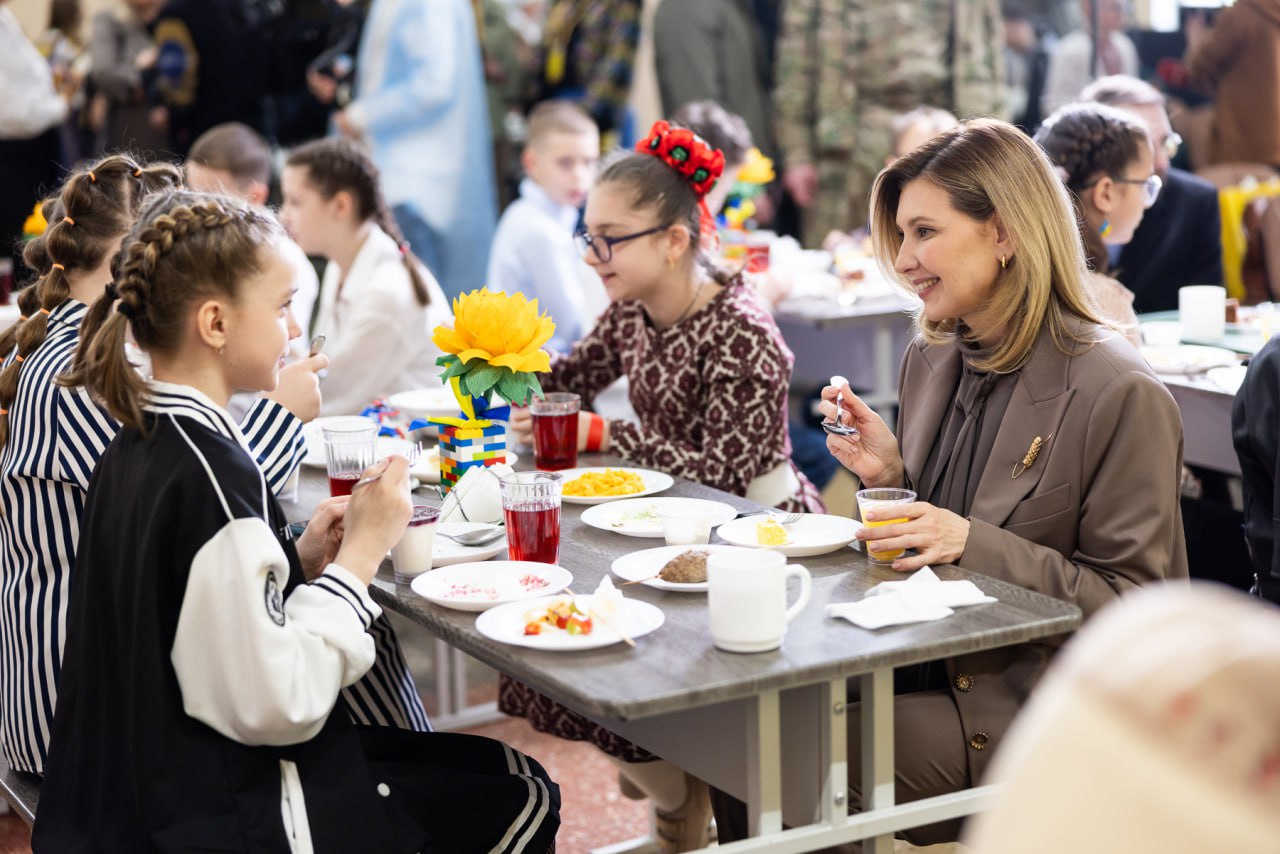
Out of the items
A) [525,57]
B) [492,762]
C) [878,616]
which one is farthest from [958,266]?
[525,57]

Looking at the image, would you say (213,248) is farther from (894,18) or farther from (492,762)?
(894,18)

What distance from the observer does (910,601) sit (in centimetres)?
180

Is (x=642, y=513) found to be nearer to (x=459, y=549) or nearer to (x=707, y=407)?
(x=459, y=549)

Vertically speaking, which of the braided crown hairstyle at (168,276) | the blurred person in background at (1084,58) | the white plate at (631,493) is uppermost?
the blurred person in background at (1084,58)

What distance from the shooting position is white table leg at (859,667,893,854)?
1770 millimetres

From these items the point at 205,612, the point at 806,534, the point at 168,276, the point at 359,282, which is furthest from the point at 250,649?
the point at 359,282

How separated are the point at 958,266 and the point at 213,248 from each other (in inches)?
42.4

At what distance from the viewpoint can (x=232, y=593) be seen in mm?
1670

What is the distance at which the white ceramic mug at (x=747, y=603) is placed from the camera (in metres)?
1.66

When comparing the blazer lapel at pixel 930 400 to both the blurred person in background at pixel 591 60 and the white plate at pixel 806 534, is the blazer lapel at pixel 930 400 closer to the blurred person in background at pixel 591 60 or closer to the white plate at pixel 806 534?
the white plate at pixel 806 534

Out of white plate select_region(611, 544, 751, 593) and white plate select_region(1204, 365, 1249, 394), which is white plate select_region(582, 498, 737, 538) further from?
white plate select_region(1204, 365, 1249, 394)

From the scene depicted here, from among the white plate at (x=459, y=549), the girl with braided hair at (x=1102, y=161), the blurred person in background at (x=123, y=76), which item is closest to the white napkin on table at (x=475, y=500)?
the white plate at (x=459, y=549)

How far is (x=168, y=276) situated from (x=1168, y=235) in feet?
11.3

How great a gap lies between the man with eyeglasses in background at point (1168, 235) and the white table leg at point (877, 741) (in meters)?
3.00
